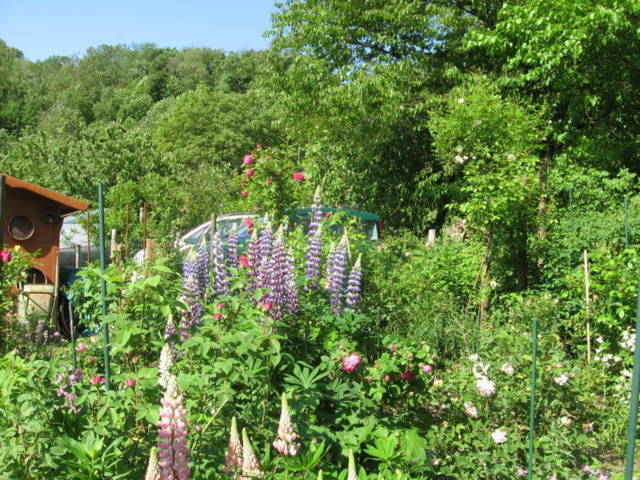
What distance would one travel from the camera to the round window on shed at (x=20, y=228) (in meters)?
7.00

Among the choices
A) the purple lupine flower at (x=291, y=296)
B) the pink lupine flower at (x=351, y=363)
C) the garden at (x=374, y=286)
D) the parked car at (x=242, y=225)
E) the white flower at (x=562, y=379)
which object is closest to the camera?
the garden at (x=374, y=286)

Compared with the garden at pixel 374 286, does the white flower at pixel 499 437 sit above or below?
below

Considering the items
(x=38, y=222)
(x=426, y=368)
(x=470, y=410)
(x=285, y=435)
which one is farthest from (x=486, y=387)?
(x=38, y=222)

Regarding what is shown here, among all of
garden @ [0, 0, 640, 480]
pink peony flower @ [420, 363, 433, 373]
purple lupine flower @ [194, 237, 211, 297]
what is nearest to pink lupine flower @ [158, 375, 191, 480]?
garden @ [0, 0, 640, 480]

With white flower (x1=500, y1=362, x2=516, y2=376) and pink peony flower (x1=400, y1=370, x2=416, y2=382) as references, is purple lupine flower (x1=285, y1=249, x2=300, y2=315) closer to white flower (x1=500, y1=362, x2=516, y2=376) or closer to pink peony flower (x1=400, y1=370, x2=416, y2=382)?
Answer: pink peony flower (x1=400, y1=370, x2=416, y2=382)

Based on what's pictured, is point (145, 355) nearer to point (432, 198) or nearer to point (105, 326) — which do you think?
point (105, 326)

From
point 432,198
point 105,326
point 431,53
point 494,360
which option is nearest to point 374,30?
point 431,53

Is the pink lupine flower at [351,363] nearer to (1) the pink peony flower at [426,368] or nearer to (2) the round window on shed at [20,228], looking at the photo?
(1) the pink peony flower at [426,368]

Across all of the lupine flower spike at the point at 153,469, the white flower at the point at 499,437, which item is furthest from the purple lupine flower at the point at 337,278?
the lupine flower spike at the point at 153,469

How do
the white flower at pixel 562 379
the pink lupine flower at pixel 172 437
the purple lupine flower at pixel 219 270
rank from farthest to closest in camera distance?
the purple lupine flower at pixel 219 270 < the white flower at pixel 562 379 < the pink lupine flower at pixel 172 437

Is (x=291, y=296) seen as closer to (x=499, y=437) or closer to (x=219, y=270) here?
(x=219, y=270)

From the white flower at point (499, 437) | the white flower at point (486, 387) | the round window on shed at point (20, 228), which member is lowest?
the white flower at point (499, 437)

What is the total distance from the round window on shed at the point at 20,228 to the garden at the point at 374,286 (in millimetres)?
850

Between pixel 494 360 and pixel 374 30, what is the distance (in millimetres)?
10646
